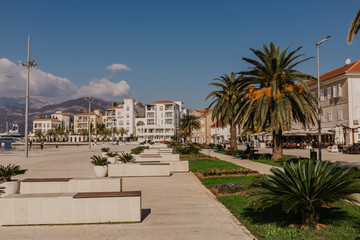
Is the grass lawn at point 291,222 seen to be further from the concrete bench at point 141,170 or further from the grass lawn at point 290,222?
the concrete bench at point 141,170

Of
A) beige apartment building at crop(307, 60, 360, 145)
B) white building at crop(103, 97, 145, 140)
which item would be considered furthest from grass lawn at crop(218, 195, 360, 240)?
white building at crop(103, 97, 145, 140)

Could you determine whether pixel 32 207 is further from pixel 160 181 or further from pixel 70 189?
pixel 160 181

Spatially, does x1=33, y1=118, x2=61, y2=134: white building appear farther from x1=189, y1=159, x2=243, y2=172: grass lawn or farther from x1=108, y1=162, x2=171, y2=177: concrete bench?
x1=108, y1=162, x2=171, y2=177: concrete bench

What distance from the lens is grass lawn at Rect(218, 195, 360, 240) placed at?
5941 mm

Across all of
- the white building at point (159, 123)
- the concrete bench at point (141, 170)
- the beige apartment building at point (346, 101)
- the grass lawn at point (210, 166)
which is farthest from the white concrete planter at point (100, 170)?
the white building at point (159, 123)

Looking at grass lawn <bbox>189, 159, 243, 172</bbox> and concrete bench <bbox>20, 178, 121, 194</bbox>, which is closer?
concrete bench <bbox>20, 178, 121, 194</bbox>

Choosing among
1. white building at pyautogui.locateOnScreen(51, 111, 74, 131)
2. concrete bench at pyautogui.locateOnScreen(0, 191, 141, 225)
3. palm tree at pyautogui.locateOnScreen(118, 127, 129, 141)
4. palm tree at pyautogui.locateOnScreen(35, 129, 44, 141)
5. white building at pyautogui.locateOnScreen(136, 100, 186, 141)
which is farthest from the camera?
white building at pyautogui.locateOnScreen(51, 111, 74, 131)

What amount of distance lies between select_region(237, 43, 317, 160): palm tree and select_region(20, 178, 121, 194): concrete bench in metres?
14.7

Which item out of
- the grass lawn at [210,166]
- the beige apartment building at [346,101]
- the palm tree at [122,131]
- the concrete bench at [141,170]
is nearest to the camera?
the concrete bench at [141,170]

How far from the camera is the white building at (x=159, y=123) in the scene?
12112cm

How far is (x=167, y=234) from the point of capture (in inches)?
243

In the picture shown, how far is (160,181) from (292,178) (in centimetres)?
843

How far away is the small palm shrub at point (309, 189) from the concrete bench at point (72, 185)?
191 inches

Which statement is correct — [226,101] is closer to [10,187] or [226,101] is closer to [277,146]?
[277,146]
